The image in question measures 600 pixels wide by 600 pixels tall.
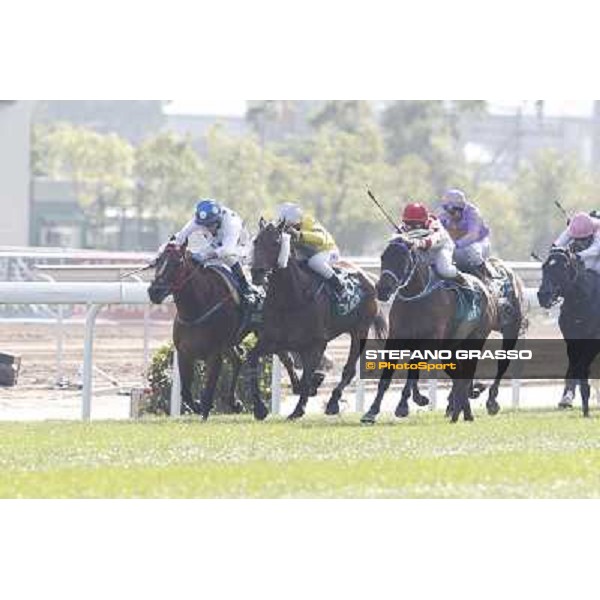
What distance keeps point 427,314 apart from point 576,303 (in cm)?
199

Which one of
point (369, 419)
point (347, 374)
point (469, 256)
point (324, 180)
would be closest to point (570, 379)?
point (469, 256)

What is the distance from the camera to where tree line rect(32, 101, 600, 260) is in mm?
63594

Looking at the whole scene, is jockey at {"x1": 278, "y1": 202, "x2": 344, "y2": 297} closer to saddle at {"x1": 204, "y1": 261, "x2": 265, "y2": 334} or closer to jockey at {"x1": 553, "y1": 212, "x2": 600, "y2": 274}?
saddle at {"x1": 204, "y1": 261, "x2": 265, "y2": 334}

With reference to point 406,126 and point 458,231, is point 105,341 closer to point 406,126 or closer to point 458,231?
point 458,231

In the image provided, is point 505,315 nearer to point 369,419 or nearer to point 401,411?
point 401,411

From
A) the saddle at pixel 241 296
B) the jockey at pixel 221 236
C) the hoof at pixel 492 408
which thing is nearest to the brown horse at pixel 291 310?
the saddle at pixel 241 296

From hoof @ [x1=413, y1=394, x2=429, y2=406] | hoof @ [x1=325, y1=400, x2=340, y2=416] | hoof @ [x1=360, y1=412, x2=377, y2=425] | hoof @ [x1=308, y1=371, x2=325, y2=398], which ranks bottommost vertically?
hoof @ [x1=325, y1=400, x2=340, y2=416]

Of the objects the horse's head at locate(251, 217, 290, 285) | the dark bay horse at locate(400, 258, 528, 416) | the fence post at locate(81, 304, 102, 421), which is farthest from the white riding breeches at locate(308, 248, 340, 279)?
the fence post at locate(81, 304, 102, 421)

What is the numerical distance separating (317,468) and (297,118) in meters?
90.7

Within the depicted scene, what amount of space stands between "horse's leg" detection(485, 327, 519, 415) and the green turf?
155cm

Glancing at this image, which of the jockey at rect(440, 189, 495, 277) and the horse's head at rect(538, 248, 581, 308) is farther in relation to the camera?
the jockey at rect(440, 189, 495, 277)

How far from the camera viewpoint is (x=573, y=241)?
19141 mm

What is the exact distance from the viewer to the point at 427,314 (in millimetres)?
17188

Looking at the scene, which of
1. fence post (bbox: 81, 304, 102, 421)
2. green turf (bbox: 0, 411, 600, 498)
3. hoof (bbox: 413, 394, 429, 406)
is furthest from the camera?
fence post (bbox: 81, 304, 102, 421)
